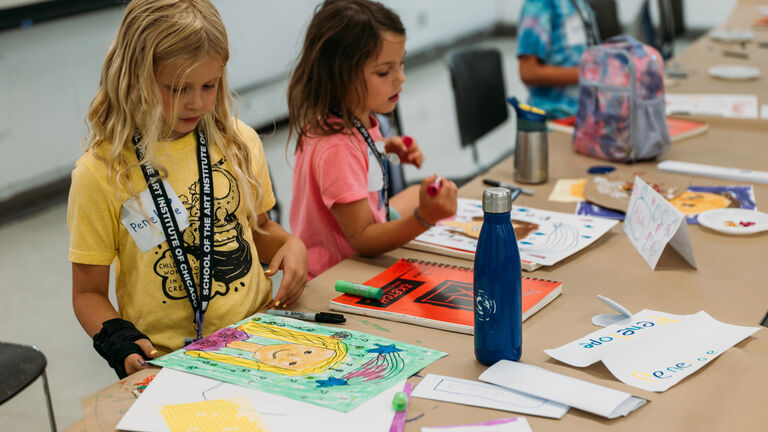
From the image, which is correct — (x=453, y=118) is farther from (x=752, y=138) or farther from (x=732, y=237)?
(x=732, y=237)

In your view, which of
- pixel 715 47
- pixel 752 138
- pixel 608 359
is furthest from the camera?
pixel 715 47

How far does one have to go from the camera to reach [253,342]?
1.20 meters

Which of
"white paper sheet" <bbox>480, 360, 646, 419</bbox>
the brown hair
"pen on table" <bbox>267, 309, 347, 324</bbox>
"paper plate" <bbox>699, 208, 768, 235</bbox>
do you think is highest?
the brown hair

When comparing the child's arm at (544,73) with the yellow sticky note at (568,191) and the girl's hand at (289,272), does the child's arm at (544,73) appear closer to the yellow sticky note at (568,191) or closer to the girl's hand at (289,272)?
the yellow sticky note at (568,191)

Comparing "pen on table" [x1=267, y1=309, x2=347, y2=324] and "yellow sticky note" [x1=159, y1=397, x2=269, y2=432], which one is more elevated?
"yellow sticky note" [x1=159, y1=397, x2=269, y2=432]

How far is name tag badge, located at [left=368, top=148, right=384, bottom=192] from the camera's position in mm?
1699

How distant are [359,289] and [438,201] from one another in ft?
0.76

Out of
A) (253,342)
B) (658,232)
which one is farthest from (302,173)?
→ (658,232)

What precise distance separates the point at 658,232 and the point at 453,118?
12.3ft

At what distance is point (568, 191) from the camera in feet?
6.31

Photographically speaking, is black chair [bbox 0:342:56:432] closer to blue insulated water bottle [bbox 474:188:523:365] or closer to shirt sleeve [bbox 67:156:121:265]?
shirt sleeve [bbox 67:156:121:265]

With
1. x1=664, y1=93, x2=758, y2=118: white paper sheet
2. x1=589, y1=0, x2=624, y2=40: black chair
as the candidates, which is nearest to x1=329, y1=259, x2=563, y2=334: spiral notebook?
x1=664, y1=93, x2=758, y2=118: white paper sheet

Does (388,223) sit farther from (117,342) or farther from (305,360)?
(117,342)

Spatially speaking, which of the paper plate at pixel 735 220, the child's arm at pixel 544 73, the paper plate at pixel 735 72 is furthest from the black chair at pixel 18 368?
the paper plate at pixel 735 72
